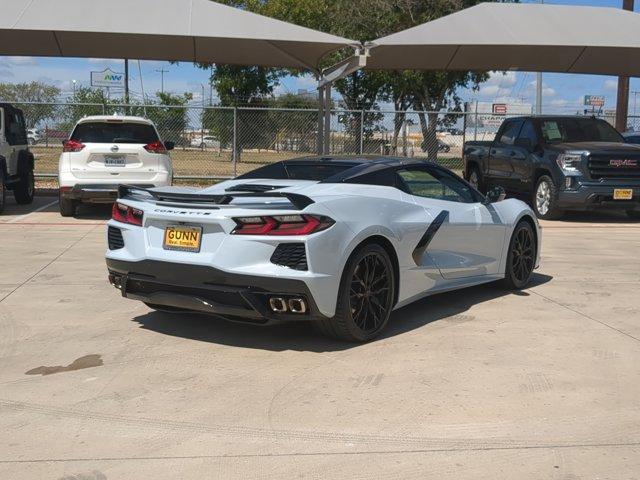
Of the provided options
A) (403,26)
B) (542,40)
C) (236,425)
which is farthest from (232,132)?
(236,425)

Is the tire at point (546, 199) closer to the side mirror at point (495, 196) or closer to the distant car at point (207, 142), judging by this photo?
the side mirror at point (495, 196)

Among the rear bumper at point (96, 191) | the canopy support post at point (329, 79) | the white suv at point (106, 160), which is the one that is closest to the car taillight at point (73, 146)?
the white suv at point (106, 160)

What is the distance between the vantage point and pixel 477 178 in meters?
16.9

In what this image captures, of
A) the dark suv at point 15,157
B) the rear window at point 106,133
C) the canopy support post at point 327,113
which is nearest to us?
the rear window at point 106,133

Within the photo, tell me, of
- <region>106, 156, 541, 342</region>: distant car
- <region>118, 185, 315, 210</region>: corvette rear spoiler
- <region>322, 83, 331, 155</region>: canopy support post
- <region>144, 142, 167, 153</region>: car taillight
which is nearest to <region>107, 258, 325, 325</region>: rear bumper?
<region>106, 156, 541, 342</region>: distant car

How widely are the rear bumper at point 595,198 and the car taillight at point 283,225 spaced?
942 cm

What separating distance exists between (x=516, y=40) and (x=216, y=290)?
1260 centimetres

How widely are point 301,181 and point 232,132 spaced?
1597cm

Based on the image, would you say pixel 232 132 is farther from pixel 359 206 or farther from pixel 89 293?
pixel 359 206

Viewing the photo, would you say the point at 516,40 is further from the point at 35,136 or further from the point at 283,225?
the point at 35,136

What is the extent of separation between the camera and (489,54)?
17594 mm

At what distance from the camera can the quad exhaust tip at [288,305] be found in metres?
5.00

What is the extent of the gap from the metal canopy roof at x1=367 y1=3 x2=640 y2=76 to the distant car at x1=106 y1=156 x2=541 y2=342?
8.62m

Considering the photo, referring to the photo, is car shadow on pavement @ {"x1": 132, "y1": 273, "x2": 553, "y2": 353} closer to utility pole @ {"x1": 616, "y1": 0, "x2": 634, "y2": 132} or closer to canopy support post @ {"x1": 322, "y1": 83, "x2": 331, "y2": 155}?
canopy support post @ {"x1": 322, "y1": 83, "x2": 331, "y2": 155}
